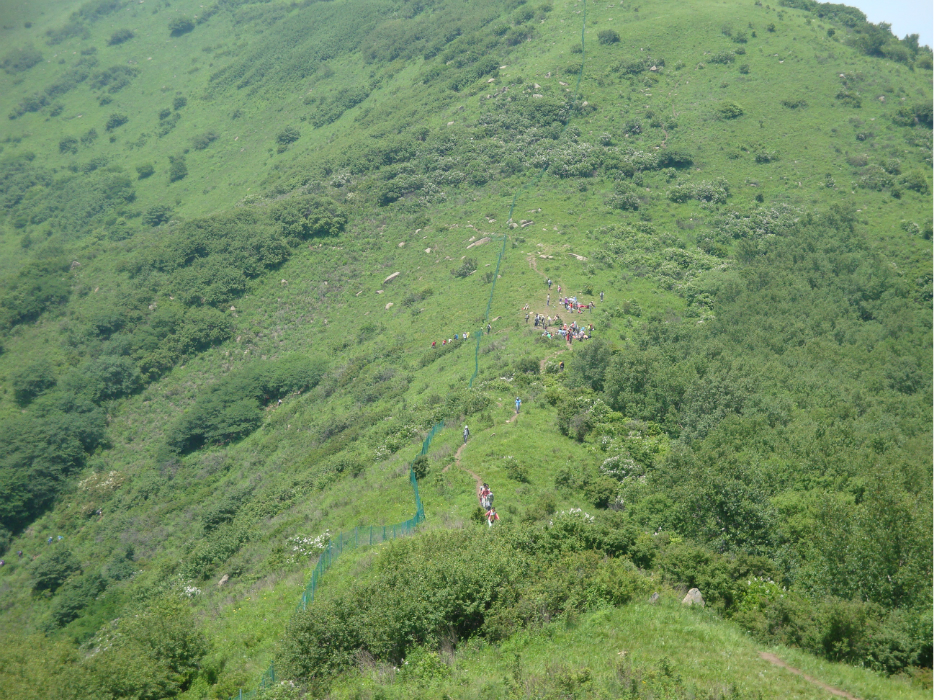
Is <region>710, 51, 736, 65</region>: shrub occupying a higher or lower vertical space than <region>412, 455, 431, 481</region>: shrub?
lower

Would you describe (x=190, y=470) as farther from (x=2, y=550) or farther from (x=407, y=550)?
(x=407, y=550)

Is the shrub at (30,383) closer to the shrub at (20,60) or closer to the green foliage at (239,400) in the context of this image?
the green foliage at (239,400)

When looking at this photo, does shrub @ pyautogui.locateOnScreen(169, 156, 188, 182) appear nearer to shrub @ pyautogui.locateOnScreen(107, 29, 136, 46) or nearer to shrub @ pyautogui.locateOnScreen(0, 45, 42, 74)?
shrub @ pyautogui.locateOnScreen(107, 29, 136, 46)

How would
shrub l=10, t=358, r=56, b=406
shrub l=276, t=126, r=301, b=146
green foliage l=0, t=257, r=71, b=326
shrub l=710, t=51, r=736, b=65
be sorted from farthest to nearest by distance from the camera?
shrub l=276, t=126, r=301, b=146 < shrub l=710, t=51, r=736, b=65 < green foliage l=0, t=257, r=71, b=326 < shrub l=10, t=358, r=56, b=406

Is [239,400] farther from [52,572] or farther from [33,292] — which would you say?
[33,292]

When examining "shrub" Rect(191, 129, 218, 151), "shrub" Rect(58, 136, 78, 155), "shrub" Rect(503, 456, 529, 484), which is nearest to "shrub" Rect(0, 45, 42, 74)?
"shrub" Rect(58, 136, 78, 155)
